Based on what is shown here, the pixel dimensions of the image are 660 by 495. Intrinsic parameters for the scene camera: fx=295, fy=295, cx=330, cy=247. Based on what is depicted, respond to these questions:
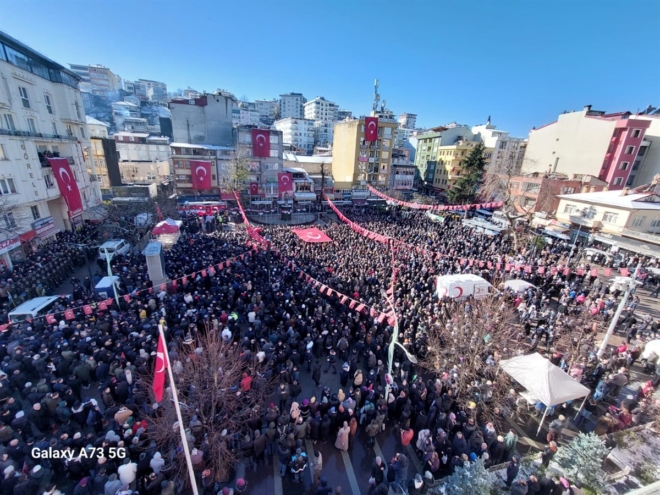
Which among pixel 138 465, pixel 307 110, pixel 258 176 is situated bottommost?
pixel 138 465

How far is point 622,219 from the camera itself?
71.1ft

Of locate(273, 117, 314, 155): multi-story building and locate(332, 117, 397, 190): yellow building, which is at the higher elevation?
locate(273, 117, 314, 155): multi-story building

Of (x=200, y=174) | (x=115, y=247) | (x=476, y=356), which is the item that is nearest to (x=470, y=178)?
(x=476, y=356)

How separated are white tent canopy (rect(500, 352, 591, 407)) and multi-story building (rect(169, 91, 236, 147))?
45083mm

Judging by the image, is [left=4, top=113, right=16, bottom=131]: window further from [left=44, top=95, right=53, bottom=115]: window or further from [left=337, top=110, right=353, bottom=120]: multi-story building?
[left=337, top=110, right=353, bottom=120]: multi-story building

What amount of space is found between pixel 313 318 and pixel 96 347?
7.28 meters

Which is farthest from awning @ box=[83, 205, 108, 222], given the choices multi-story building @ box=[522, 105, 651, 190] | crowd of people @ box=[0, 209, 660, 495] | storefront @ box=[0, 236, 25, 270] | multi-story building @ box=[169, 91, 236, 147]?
multi-story building @ box=[522, 105, 651, 190]

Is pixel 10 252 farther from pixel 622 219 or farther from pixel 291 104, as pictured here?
pixel 291 104

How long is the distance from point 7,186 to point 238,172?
21124 mm

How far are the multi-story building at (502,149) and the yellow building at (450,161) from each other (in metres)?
1.42

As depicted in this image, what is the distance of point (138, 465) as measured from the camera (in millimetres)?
6305

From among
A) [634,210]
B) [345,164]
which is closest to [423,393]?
[634,210]

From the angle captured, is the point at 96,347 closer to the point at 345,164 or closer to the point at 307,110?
the point at 345,164

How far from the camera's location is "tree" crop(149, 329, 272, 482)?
6695 millimetres
